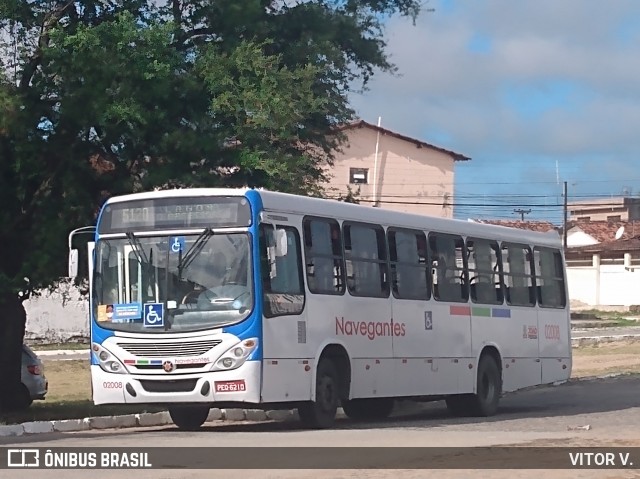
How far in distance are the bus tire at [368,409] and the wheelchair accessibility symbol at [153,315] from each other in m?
5.34

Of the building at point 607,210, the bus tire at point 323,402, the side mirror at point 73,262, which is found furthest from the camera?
the building at point 607,210

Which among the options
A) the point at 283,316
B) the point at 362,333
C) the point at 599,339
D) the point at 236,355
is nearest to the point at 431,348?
the point at 362,333

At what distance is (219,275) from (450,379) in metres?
5.58

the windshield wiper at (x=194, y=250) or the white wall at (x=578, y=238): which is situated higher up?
the white wall at (x=578, y=238)

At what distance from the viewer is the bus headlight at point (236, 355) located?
1554 centimetres

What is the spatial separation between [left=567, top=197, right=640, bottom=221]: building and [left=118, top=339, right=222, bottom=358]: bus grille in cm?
9494

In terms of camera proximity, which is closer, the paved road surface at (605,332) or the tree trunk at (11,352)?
the tree trunk at (11,352)

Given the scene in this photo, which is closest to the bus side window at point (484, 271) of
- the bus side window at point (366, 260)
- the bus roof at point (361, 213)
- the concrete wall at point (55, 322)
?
the bus roof at point (361, 213)

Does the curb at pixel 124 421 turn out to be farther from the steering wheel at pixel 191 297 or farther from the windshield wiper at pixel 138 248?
the steering wheel at pixel 191 297

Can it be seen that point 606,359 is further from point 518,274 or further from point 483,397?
point 483,397

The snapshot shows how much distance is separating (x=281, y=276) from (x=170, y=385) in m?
1.98

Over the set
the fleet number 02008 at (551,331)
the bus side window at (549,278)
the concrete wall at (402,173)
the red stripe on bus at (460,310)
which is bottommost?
the fleet number 02008 at (551,331)

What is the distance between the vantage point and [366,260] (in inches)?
714

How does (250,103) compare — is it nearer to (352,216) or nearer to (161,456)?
(352,216)
